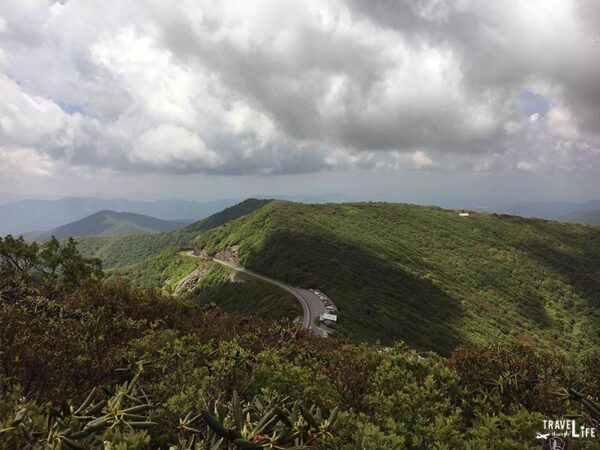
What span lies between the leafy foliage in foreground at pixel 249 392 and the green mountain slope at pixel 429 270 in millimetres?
45579

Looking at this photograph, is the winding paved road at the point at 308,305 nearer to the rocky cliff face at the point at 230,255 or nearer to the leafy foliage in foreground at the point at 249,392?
the rocky cliff face at the point at 230,255

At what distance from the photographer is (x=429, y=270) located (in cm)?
12706

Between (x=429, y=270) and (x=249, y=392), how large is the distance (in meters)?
125

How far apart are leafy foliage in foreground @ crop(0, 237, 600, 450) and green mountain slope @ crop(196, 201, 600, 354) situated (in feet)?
150

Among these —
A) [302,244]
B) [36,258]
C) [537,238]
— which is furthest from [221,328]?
[537,238]

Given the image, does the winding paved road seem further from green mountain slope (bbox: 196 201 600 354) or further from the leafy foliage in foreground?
the leafy foliage in foreground

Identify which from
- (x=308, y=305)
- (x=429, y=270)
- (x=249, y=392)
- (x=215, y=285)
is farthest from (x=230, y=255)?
(x=249, y=392)

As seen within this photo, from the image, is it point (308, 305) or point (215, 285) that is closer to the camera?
point (308, 305)

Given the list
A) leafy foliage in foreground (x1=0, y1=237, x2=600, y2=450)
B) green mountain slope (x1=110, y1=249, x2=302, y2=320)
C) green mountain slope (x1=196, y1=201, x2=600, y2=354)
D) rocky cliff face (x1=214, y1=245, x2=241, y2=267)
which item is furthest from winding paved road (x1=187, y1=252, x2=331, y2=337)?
leafy foliage in foreground (x1=0, y1=237, x2=600, y2=450)

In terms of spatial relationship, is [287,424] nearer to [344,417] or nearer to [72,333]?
[344,417]

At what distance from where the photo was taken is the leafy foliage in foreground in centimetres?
603

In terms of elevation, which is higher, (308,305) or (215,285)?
(308,305)

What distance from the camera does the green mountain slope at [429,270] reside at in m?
84.9

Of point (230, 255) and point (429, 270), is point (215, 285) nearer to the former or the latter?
point (230, 255)
